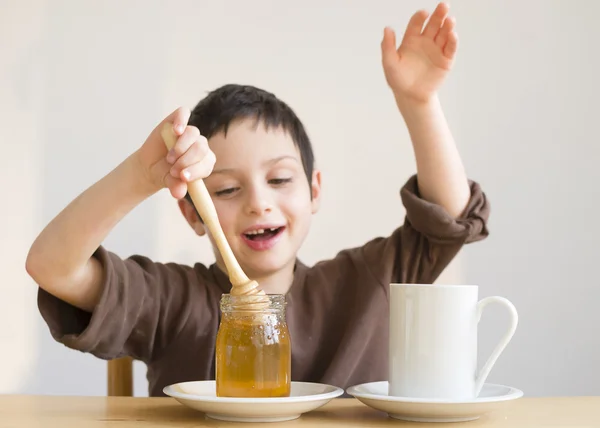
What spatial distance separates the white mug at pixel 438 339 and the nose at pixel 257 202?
33 centimetres

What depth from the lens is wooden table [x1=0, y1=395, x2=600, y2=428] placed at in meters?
0.59

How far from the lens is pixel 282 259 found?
970 millimetres

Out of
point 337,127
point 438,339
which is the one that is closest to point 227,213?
point 438,339

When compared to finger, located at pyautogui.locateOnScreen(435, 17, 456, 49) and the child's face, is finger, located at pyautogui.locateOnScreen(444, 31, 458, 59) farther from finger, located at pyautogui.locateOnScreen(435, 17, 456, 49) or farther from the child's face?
the child's face

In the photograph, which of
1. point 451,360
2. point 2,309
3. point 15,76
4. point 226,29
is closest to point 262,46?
point 226,29

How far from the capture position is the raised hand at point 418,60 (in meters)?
0.85

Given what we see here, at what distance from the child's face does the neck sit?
0.6 inches

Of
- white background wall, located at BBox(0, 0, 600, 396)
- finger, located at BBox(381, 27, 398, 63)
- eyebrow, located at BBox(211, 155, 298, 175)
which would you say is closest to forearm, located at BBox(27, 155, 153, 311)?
eyebrow, located at BBox(211, 155, 298, 175)

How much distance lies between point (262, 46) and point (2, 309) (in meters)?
0.77

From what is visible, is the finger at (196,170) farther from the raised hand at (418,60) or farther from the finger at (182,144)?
the raised hand at (418,60)

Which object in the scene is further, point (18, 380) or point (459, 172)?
point (18, 380)

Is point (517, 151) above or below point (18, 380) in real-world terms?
above

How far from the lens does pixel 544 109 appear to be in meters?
1.62

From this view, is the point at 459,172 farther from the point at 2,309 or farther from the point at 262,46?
the point at 2,309
